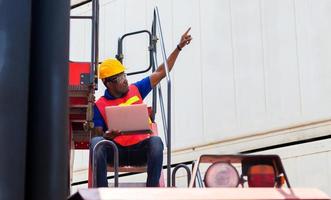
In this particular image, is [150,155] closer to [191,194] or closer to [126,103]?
[126,103]

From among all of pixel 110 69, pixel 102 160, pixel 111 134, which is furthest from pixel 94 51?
pixel 102 160

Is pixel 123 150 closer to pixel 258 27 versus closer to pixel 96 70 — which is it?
pixel 96 70

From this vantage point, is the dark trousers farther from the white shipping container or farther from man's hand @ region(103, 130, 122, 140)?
the white shipping container

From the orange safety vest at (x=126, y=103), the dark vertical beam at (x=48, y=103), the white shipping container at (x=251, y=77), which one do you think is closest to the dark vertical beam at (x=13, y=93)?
the dark vertical beam at (x=48, y=103)

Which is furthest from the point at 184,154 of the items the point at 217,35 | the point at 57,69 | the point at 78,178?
the point at 57,69

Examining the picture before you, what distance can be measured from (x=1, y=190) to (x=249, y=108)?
480 centimetres

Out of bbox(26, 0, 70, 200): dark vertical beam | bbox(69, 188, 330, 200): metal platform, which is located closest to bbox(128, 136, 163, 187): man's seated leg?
bbox(26, 0, 70, 200): dark vertical beam

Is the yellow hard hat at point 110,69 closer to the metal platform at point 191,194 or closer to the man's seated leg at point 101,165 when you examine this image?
the man's seated leg at point 101,165

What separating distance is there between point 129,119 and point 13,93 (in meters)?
1.84

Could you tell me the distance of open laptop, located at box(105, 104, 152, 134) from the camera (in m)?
4.99

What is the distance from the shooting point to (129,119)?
5051mm

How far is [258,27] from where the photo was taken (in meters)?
7.68

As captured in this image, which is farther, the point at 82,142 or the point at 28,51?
the point at 82,142

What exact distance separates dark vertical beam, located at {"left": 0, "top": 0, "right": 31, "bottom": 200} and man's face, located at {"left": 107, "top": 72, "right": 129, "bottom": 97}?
226cm
